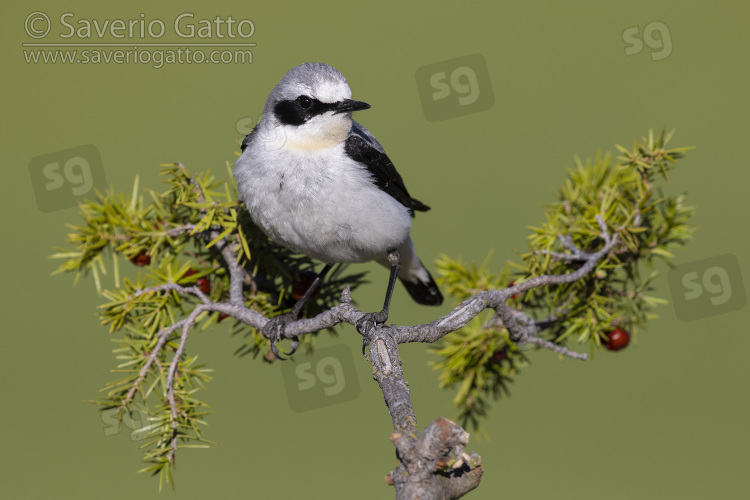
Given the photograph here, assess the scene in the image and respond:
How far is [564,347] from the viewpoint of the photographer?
2.24 meters

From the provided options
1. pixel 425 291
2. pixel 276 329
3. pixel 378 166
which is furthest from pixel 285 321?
pixel 425 291

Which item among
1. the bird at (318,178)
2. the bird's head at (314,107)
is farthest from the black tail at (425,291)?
the bird's head at (314,107)

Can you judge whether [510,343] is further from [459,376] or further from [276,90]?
[276,90]

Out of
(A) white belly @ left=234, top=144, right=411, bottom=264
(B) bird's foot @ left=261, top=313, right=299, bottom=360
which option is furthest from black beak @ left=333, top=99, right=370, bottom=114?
(B) bird's foot @ left=261, top=313, right=299, bottom=360

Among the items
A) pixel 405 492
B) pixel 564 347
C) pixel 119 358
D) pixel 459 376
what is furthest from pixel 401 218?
pixel 405 492

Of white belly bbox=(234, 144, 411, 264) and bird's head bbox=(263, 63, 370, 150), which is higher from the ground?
bird's head bbox=(263, 63, 370, 150)

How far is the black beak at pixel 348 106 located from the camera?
8.07ft

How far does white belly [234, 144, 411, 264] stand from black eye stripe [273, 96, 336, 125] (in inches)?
5.3

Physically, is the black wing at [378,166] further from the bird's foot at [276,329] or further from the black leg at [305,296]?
the bird's foot at [276,329]

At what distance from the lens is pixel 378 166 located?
8.73 ft

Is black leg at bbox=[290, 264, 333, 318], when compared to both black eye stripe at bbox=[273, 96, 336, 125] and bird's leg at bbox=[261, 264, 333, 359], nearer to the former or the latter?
bird's leg at bbox=[261, 264, 333, 359]

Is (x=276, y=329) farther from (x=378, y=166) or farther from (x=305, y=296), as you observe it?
(x=378, y=166)

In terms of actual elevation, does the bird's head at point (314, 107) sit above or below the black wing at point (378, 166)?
above

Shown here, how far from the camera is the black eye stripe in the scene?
2521 millimetres
